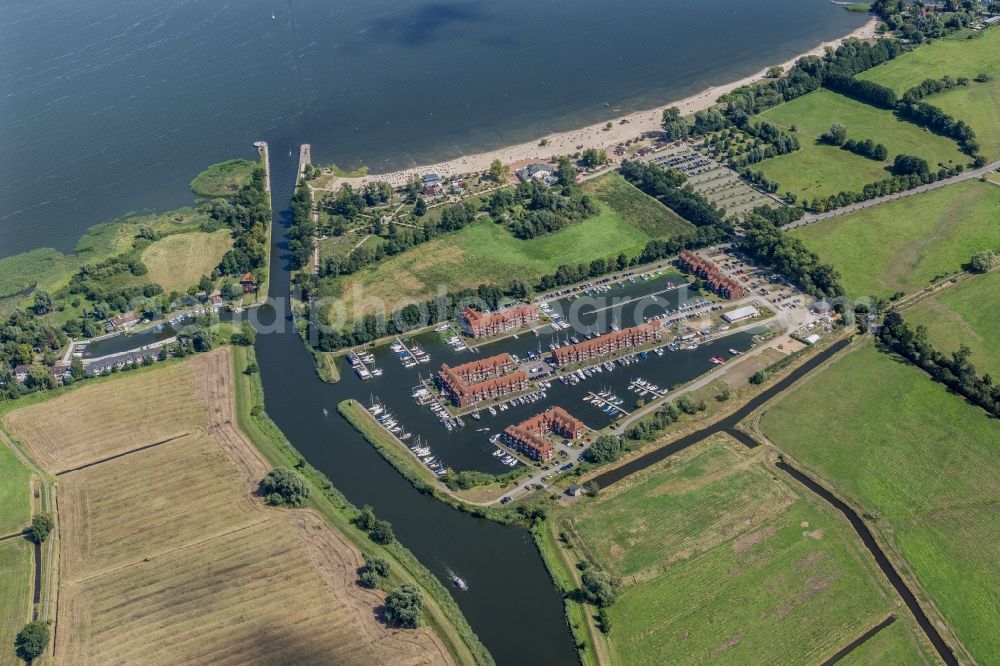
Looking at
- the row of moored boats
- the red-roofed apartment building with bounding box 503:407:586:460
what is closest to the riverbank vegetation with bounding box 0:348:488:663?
the row of moored boats

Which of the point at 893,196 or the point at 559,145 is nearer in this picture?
the point at 893,196

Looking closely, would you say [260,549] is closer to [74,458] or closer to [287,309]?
[74,458]

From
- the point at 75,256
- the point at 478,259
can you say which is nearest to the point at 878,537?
the point at 478,259

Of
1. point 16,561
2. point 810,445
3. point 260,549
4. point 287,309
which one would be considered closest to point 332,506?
point 260,549

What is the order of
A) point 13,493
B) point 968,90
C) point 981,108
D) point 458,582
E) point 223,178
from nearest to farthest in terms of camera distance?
point 458,582 < point 13,493 < point 223,178 < point 981,108 < point 968,90

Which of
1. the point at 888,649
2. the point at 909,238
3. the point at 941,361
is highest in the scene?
the point at 909,238

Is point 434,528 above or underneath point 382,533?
underneath

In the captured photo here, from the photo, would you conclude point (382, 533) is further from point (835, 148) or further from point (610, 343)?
point (835, 148)

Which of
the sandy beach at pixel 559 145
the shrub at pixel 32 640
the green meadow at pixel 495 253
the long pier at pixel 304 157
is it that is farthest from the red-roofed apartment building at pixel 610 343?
Result: the long pier at pixel 304 157
